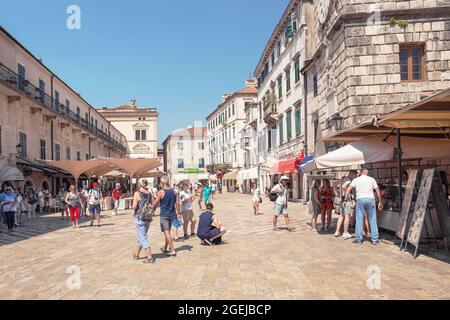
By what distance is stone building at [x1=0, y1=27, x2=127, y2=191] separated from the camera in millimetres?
22094

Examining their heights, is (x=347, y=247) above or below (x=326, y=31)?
below

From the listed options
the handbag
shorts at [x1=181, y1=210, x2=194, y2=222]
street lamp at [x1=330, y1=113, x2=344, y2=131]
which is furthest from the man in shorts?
street lamp at [x1=330, y1=113, x2=344, y2=131]

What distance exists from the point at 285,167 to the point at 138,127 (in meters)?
43.8

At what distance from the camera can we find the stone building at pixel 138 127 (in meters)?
66.4

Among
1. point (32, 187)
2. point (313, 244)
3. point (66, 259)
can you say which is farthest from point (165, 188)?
point (32, 187)

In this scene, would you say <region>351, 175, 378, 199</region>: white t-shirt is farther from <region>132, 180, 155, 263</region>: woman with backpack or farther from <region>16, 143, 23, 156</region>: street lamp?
<region>16, 143, 23, 156</region>: street lamp

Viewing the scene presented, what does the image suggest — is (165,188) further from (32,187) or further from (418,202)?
(32,187)

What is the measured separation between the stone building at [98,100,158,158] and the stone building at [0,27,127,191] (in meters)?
27.6

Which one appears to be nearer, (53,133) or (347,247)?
(347,247)

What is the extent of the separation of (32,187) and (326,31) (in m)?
18.0

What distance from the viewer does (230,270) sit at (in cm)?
693

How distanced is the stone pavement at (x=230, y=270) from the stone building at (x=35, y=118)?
1327 cm

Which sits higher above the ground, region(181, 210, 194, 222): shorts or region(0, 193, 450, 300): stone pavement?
region(181, 210, 194, 222): shorts

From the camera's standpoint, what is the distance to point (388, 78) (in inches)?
603
